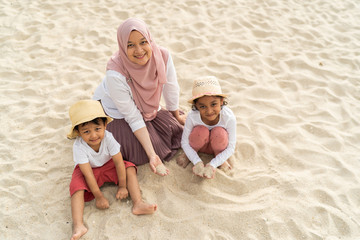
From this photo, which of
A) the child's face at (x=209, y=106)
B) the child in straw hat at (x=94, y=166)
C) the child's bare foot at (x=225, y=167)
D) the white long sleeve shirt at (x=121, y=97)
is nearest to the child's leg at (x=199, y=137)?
the child's face at (x=209, y=106)

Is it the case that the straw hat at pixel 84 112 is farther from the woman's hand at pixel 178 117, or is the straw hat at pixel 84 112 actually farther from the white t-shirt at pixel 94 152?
the woman's hand at pixel 178 117

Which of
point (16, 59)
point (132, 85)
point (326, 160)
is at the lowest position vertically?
point (326, 160)

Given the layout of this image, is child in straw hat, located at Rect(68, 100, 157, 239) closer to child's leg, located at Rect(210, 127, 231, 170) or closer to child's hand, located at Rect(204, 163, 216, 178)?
child's hand, located at Rect(204, 163, 216, 178)

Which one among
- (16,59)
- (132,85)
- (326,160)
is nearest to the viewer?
(132,85)

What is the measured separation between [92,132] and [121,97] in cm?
45

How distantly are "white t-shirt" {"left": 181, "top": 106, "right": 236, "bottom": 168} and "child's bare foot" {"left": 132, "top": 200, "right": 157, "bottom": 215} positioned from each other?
21.1 inches

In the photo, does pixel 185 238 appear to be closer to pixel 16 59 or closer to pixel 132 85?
pixel 132 85

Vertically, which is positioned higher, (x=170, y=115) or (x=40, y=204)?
(x=170, y=115)

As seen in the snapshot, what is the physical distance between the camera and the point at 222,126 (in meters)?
2.55

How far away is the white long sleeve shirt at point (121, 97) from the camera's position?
2484 millimetres

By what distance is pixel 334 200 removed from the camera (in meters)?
2.34

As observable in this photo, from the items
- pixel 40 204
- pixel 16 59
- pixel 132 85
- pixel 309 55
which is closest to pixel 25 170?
pixel 40 204

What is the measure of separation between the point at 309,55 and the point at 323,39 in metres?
0.61

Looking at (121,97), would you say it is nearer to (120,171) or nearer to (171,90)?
(171,90)
